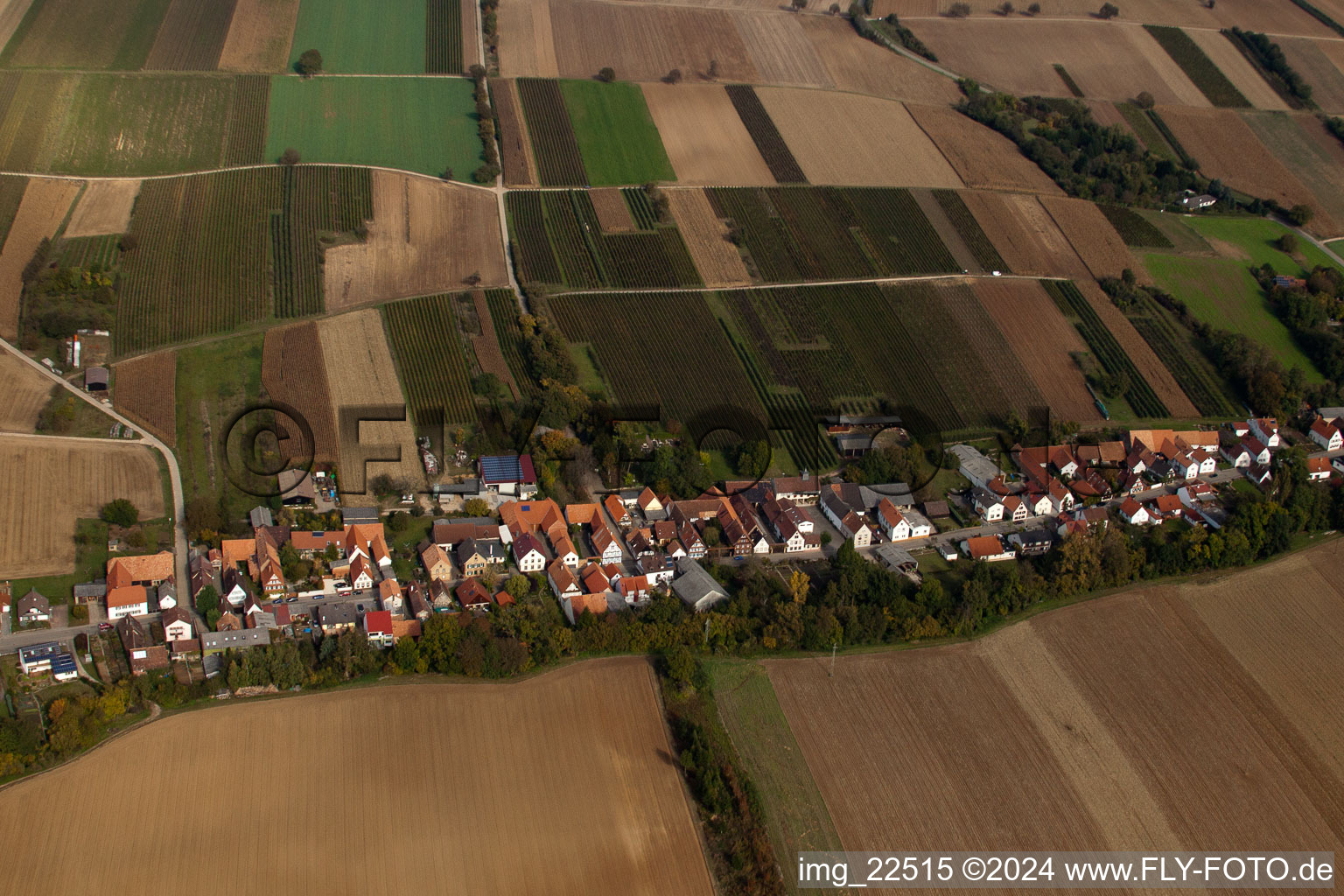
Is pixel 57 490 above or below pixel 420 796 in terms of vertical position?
above

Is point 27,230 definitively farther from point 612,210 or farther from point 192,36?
point 612,210

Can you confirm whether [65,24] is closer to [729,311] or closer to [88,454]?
[88,454]

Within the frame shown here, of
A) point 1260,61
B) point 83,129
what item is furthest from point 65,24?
point 1260,61

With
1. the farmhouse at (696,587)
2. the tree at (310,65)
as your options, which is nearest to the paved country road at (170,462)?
the farmhouse at (696,587)

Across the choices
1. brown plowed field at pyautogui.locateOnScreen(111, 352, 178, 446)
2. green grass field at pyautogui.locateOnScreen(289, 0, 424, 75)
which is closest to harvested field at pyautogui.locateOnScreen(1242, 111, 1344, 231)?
green grass field at pyautogui.locateOnScreen(289, 0, 424, 75)

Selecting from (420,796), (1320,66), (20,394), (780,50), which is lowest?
(420,796)

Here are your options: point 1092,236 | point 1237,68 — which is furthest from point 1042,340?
point 1237,68
